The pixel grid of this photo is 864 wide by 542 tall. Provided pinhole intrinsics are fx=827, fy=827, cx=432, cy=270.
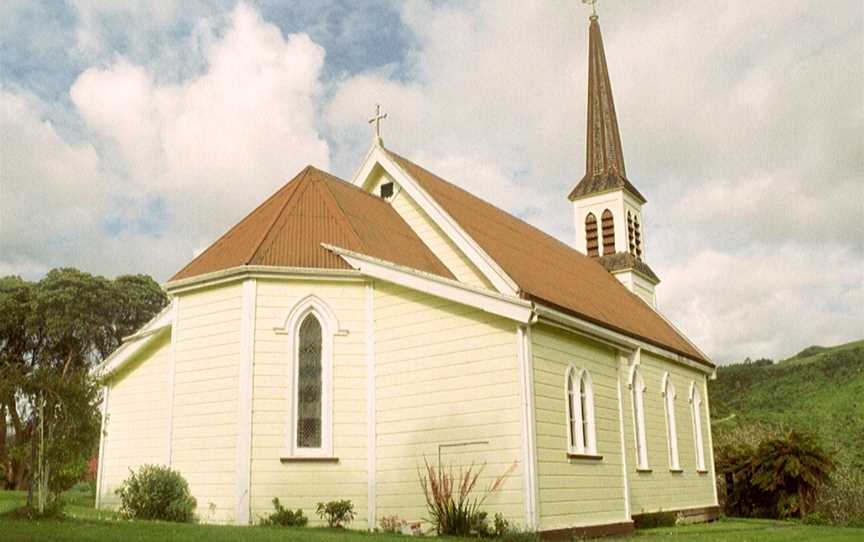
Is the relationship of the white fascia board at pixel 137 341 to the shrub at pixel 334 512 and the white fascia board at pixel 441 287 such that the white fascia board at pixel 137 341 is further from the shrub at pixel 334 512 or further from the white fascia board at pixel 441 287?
the shrub at pixel 334 512

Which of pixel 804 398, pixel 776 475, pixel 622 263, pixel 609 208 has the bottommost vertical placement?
pixel 776 475

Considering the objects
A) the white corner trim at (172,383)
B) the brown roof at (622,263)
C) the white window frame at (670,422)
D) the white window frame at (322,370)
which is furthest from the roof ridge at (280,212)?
the brown roof at (622,263)

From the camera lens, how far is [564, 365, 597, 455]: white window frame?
16.7 m

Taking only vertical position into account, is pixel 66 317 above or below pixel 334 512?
above

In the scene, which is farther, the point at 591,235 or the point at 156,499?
the point at 591,235

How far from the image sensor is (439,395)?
16031mm

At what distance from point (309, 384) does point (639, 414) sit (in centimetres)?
969

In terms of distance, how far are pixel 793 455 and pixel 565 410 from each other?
12.4 m

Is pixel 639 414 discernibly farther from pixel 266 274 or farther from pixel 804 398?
pixel 804 398

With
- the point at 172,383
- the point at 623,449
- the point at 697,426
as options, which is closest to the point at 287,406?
the point at 172,383

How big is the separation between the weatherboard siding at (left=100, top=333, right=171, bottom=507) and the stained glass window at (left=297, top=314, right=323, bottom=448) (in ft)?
15.8

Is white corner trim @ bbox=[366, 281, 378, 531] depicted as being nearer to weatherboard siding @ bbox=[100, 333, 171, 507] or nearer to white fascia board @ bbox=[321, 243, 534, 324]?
white fascia board @ bbox=[321, 243, 534, 324]

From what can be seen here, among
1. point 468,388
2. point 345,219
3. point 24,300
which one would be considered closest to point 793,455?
point 468,388

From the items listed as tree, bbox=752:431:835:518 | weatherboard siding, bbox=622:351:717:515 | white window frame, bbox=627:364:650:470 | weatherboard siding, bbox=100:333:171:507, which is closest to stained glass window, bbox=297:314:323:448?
weatherboard siding, bbox=100:333:171:507
